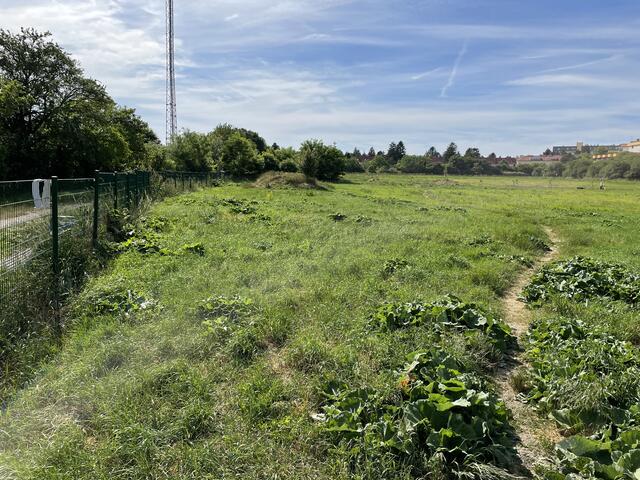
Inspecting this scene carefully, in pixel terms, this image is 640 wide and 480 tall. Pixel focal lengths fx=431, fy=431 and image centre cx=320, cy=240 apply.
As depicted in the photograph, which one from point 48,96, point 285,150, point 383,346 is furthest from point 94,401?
point 285,150

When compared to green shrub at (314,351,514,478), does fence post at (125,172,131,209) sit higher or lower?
higher

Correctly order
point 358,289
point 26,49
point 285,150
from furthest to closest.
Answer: point 285,150
point 26,49
point 358,289

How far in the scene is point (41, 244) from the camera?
652 cm

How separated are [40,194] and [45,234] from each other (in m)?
0.62

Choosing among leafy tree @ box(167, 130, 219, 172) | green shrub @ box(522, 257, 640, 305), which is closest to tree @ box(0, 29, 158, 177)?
leafy tree @ box(167, 130, 219, 172)

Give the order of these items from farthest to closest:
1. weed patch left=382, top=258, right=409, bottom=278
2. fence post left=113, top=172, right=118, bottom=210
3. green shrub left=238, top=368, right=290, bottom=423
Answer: fence post left=113, top=172, right=118, bottom=210 < weed patch left=382, top=258, right=409, bottom=278 < green shrub left=238, top=368, right=290, bottom=423

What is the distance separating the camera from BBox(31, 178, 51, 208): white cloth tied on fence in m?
6.18

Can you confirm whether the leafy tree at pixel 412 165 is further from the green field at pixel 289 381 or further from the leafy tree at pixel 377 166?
the green field at pixel 289 381

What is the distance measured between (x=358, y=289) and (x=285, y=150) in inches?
2160

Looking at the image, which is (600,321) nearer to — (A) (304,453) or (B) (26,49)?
(A) (304,453)

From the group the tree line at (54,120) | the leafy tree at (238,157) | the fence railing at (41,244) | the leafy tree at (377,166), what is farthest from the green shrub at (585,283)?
the leafy tree at (377,166)

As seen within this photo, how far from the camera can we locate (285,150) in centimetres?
6016

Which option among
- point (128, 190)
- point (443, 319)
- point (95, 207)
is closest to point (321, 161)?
point (128, 190)

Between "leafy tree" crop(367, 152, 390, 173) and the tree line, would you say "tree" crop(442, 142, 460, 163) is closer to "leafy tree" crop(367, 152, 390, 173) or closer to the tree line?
"leafy tree" crop(367, 152, 390, 173)
